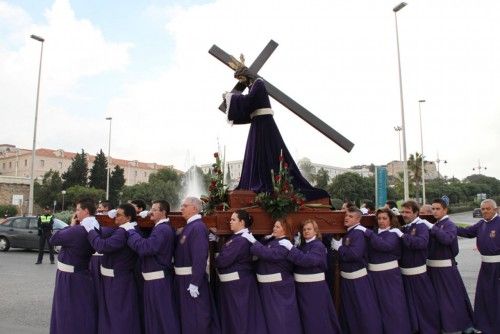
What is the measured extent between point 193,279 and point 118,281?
1.03 m

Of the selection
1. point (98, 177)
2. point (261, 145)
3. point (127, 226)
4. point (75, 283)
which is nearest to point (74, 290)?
point (75, 283)

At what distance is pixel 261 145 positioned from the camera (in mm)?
7113

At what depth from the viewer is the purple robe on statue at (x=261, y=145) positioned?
277 inches

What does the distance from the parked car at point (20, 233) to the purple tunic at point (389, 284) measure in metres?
15.5

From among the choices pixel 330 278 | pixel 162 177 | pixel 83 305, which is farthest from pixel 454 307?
pixel 162 177

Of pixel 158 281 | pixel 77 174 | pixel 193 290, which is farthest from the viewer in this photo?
pixel 77 174

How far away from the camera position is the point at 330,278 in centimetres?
723

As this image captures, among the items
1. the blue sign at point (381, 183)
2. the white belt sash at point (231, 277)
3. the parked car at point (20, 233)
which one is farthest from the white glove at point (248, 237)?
the blue sign at point (381, 183)

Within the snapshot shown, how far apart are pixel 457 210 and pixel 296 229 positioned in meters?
70.0

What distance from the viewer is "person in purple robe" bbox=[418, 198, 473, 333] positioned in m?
6.87

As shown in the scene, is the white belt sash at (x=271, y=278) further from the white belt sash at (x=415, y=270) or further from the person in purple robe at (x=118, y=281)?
the white belt sash at (x=415, y=270)

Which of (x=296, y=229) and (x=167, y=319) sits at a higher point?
(x=296, y=229)

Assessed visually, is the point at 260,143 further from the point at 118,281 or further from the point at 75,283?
the point at 75,283

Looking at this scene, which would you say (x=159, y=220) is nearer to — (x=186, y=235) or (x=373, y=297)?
(x=186, y=235)
